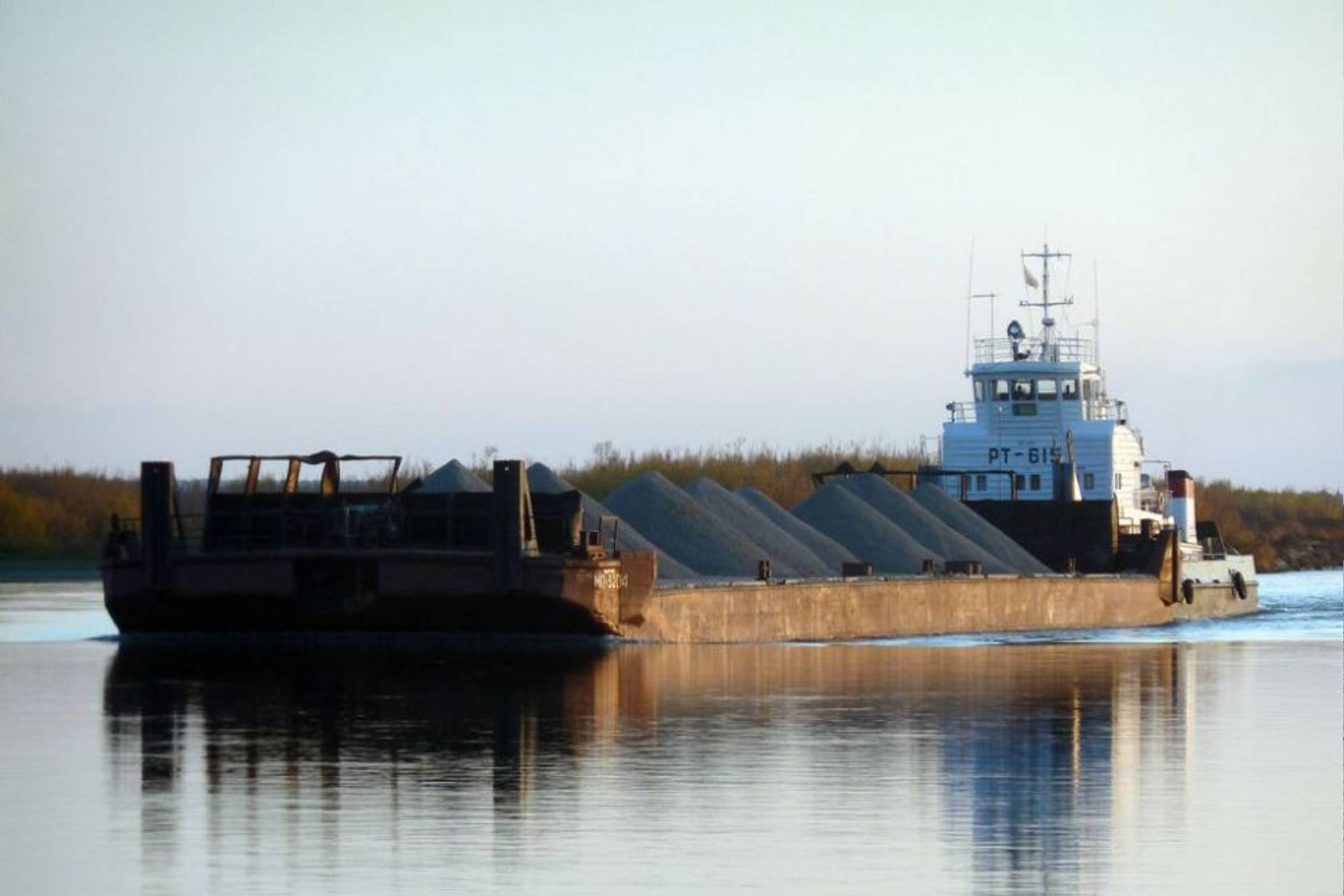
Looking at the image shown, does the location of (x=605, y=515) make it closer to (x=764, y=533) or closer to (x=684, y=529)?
(x=684, y=529)

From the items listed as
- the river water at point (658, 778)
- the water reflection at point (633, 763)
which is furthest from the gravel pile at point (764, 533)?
the water reflection at point (633, 763)

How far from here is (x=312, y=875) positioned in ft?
48.6

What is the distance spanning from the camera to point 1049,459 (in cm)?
6169

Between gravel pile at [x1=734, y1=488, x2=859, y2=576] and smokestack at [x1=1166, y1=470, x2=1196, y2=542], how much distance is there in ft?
65.0

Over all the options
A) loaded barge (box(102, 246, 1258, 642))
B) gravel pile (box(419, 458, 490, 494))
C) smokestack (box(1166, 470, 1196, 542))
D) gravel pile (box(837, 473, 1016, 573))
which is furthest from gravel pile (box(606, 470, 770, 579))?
smokestack (box(1166, 470, 1196, 542))

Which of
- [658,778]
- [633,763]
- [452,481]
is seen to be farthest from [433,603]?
[658,778]

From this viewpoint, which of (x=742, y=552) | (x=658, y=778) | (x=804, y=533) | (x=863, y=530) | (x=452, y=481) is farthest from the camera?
(x=863, y=530)

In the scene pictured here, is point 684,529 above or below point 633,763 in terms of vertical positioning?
above

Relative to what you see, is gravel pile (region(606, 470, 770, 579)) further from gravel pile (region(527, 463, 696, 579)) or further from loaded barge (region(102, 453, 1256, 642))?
loaded barge (region(102, 453, 1256, 642))

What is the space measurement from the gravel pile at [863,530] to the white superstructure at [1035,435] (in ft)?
23.8

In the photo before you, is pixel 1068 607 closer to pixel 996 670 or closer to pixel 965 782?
pixel 996 670

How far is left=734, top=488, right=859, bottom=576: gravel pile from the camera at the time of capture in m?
50.4

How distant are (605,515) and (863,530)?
408 inches

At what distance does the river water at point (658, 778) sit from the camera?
15188 millimetres
